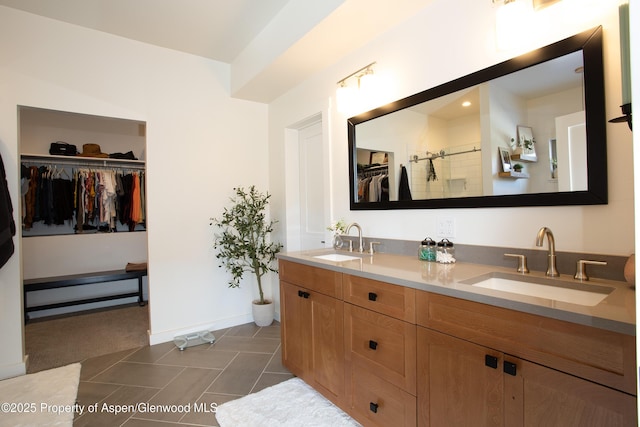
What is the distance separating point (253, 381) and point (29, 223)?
3.58 m

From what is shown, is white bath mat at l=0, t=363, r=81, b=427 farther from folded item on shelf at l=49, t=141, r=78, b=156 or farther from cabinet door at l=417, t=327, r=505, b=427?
folded item on shelf at l=49, t=141, r=78, b=156

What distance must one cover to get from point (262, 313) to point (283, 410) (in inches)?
59.9

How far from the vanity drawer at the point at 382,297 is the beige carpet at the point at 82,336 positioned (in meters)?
2.41

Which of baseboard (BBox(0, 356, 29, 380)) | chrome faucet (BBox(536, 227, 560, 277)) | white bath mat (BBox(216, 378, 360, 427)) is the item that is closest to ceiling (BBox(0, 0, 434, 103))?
chrome faucet (BBox(536, 227, 560, 277))

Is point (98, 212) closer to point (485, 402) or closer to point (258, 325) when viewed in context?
point (258, 325)

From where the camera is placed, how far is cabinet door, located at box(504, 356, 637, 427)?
0.84 meters

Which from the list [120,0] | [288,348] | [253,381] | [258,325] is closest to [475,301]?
[288,348]

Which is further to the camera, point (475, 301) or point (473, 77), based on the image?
point (473, 77)

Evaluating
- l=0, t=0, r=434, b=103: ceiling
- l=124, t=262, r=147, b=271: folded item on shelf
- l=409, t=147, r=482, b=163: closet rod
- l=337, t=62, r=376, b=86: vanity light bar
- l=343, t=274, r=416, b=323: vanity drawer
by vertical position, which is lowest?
l=124, t=262, r=147, b=271: folded item on shelf

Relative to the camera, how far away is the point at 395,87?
7.02ft

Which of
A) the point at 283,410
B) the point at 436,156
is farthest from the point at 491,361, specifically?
the point at 283,410

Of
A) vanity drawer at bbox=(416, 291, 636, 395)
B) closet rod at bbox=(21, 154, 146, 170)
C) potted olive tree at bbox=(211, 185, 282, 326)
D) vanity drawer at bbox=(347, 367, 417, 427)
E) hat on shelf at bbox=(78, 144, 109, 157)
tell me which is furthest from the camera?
hat on shelf at bbox=(78, 144, 109, 157)

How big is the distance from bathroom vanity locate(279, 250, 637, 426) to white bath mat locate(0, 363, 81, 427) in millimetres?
1570

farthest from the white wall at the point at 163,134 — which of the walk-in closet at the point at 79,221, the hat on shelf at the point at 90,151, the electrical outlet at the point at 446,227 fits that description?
the electrical outlet at the point at 446,227
